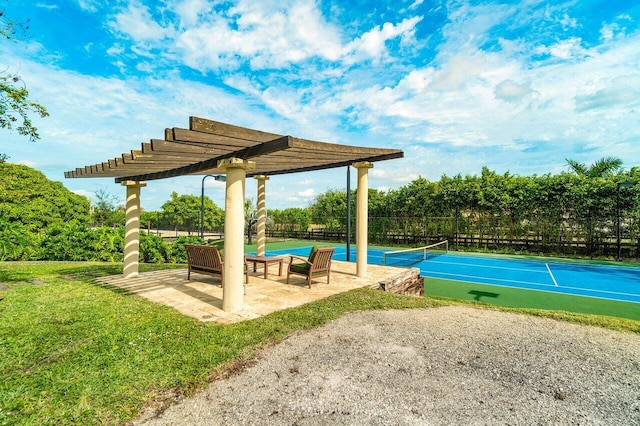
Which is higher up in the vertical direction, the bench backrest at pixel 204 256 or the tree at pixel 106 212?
the tree at pixel 106 212

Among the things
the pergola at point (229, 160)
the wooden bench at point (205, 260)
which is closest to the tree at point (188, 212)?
the pergola at point (229, 160)

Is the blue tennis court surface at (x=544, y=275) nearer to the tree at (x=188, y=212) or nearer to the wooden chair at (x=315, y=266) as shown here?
the wooden chair at (x=315, y=266)

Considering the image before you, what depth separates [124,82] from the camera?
31.1 feet

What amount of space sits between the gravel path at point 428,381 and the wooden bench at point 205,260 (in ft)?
9.33

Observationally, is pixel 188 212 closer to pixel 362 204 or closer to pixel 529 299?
pixel 362 204

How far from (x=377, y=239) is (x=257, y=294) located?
69.0 feet

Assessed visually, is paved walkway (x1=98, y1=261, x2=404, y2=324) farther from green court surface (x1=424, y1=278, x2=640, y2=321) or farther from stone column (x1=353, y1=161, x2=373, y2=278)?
green court surface (x1=424, y1=278, x2=640, y2=321)

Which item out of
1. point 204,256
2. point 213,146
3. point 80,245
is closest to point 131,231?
point 204,256

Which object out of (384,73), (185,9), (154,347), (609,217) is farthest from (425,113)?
(609,217)

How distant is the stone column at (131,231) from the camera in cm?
760

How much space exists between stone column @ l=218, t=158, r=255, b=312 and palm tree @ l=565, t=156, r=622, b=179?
24899 millimetres

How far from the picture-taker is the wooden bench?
6211 millimetres

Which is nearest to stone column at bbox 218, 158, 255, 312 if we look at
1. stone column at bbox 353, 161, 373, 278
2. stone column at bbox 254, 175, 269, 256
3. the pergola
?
the pergola

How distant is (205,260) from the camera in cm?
657
